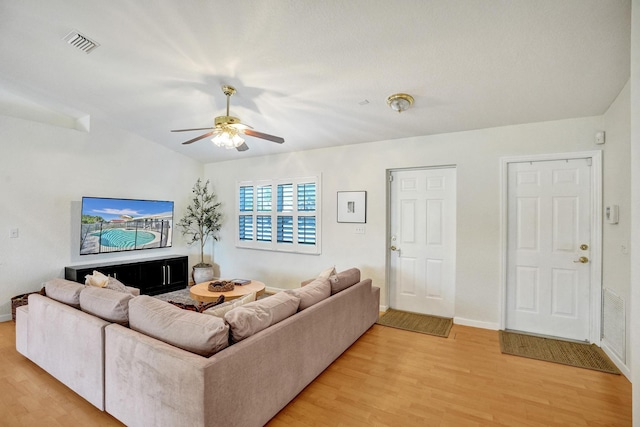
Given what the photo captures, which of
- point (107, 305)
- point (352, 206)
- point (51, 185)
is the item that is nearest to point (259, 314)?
point (107, 305)

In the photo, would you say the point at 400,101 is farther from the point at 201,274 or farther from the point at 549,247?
the point at 201,274

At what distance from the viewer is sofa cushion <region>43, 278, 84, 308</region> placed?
2.33 m

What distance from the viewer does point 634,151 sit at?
1.55 metres

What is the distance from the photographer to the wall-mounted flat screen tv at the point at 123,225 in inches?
171

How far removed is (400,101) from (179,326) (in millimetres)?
2647

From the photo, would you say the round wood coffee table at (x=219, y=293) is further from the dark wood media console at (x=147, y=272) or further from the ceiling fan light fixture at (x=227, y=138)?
the ceiling fan light fixture at (x=227, y=138)

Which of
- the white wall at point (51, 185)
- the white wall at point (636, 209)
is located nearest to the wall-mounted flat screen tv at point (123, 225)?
the white wall at point (51, 185)

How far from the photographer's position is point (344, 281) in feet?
9.95

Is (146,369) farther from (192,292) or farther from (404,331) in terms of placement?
(404,331)

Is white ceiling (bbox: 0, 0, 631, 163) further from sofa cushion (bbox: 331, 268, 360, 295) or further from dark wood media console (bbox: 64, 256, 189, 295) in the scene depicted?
dark wood media console (bbox: 64, 256, 189, 295)

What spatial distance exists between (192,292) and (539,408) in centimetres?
345

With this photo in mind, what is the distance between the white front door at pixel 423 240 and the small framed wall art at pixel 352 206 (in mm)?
396

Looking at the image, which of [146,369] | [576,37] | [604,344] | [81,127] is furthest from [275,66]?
Result: [604,344]

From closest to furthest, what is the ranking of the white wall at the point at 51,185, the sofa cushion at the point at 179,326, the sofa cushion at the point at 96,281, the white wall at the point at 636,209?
the white wall at the point at 636,209 < the sofa cushion at the point at 179,326 < the sofa cushion at the point at 96,281 < the white wall at the point at 51,185
